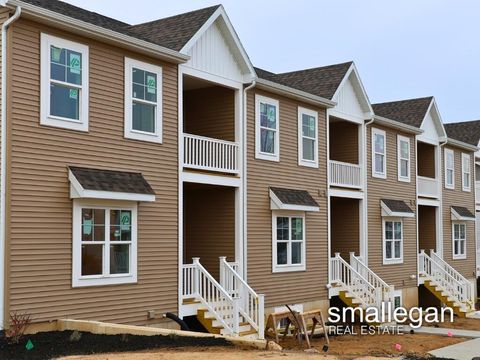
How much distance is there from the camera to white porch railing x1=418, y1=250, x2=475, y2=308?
28.3 m

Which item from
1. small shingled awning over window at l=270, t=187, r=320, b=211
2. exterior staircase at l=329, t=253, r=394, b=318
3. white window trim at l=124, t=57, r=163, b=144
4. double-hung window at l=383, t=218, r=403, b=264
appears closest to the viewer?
white window trim at l=124, t=57, r=163, b=144

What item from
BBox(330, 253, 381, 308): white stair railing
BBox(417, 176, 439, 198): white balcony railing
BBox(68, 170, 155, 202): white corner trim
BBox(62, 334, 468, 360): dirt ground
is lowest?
BBox(62, 334, 468, 360): dirt ground

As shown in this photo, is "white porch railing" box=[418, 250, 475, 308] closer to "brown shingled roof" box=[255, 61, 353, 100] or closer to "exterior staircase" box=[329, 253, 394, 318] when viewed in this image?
"exterior staircase" box=[329, 253, 394, 318]

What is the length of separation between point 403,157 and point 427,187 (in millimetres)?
3052

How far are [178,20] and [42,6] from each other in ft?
17.2

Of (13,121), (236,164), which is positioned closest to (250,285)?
(236,164)

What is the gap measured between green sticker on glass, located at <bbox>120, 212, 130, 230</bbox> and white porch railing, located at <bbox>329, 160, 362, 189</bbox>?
9.98 meters

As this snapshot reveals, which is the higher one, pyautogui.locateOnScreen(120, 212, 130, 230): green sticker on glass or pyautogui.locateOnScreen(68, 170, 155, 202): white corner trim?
pyautogui.locateOnScreen(68, 170, 155, 202): white corner trim

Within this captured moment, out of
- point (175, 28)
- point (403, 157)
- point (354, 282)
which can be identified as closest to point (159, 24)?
point (175, 28)

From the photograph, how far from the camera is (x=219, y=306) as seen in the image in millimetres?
17078

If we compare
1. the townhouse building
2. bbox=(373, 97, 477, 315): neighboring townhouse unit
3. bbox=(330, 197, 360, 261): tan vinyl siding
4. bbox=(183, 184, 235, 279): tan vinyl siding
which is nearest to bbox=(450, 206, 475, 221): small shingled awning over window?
bbox=(373, 97, 477, 315): neighboring townhouse unit

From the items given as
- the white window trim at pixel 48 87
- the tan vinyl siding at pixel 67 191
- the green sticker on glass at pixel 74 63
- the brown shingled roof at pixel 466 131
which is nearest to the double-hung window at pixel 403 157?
the brown shingled roof at pixel 466 131

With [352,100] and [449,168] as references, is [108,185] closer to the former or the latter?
[352,100]

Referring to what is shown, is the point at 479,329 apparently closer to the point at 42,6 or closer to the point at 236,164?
the point at 236,164
